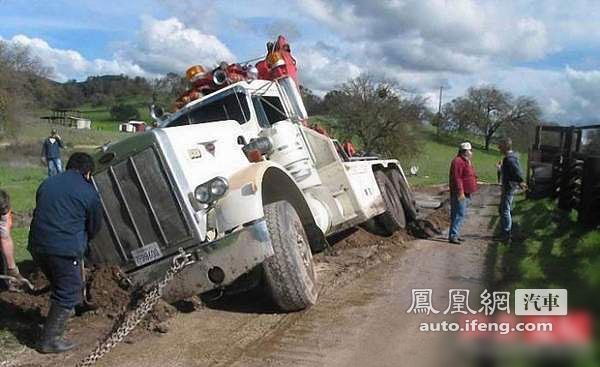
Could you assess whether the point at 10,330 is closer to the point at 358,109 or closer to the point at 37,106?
the point at 358,109

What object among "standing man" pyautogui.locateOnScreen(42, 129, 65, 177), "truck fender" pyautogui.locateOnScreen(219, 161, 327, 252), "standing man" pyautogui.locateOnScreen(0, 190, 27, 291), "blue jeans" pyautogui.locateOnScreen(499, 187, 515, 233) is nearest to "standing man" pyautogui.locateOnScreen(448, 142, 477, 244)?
"blue jeans" pyautogui.locateOnScreen(499, 187, 515, 233)

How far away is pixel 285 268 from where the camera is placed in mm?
5828

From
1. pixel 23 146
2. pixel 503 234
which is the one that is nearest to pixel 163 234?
pixel 503 234

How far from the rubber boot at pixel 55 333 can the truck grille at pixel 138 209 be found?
2.94ft

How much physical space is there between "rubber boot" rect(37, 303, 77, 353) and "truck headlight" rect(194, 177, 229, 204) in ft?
4.78

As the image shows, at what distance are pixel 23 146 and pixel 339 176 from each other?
101 ft

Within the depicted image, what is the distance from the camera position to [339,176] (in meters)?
8.39

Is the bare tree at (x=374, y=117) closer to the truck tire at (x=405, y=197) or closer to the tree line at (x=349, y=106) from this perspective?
the tree line at (x=349, y=106)

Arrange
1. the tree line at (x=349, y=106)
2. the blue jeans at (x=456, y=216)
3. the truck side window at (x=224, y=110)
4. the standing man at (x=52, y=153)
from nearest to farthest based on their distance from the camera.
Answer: the truck side window at (x=224, y=110) < the blue jeans at (x=456, y=216) < the standing man at (x=52, y=153) < the tree line at (x=349, y=106)

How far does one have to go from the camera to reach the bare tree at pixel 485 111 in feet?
230

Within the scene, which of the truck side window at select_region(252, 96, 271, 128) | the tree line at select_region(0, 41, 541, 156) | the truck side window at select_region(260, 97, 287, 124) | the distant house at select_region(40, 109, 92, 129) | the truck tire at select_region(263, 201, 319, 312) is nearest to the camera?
the truck tire at select_region(263, 201, 319, 312)

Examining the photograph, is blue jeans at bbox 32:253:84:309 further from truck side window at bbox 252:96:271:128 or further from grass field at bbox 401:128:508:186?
grass field at bbox 401:128:508:186

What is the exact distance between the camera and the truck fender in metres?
5.78

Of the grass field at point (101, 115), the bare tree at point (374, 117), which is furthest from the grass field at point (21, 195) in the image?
the grass field at point (101, 115)
